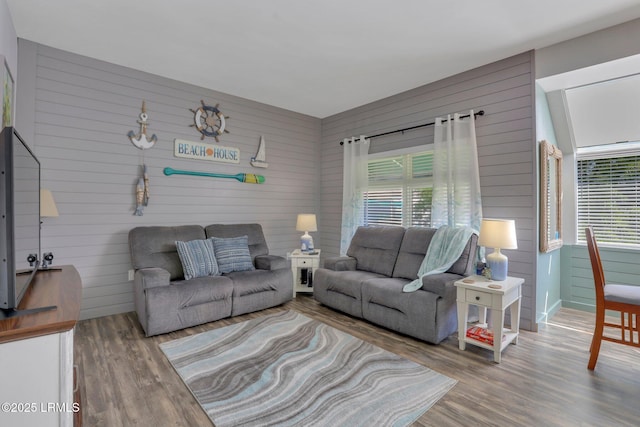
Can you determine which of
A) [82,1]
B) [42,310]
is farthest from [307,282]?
[82,1]

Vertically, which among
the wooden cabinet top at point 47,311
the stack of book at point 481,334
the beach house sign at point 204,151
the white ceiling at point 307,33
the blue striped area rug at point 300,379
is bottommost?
the blue striped area rug at point 300,379

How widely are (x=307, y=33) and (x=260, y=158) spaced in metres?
2.02

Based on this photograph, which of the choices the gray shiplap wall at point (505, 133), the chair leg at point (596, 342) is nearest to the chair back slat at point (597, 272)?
the chair leg at point (596, 342)

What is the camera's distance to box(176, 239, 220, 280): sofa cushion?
3.25m

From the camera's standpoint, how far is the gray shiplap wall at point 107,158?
300cm

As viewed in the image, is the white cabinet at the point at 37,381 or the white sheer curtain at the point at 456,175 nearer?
the white cabinet at the point at 37,381

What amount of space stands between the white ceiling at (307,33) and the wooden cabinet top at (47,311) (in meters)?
2.09

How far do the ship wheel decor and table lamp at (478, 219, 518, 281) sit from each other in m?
3.30

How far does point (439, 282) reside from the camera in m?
2.79

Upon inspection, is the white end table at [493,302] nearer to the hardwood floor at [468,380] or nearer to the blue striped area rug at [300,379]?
the hardwood floor at [468,380]

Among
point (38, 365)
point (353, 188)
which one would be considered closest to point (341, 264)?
point (353, 188)

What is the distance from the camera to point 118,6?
242 centimetres

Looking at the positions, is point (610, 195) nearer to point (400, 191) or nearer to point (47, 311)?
point (400, 191)

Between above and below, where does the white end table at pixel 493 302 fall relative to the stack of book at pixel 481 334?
above
